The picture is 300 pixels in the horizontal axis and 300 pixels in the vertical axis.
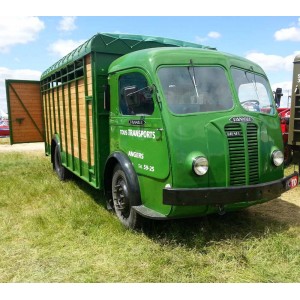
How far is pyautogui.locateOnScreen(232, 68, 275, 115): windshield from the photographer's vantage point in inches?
178

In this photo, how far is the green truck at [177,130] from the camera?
13.0 ft

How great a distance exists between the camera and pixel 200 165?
3881 mm

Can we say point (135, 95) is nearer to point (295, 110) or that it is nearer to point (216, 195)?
point (216, 195)

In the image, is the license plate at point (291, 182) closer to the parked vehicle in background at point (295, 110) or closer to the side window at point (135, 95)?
the side window at point (135, 95)

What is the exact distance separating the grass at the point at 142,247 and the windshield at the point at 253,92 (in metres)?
1.67

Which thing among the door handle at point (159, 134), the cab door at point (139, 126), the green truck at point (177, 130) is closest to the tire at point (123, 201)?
the green truck at point (177, 130)

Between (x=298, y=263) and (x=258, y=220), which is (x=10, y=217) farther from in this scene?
(x=298, y=263)

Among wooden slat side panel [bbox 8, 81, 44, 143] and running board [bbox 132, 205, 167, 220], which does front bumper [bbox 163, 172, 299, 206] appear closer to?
running board [bbox 132, 205, 167, 220]

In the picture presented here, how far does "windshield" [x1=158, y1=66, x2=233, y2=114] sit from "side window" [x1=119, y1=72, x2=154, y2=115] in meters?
0.28

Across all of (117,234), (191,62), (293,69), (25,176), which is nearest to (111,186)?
(117,234)

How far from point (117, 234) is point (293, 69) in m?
5.59

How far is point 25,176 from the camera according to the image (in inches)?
355

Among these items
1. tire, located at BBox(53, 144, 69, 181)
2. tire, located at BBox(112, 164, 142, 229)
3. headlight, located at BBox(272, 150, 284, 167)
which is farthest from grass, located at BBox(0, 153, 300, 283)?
tire, located at BBox(53, 144, 69, 181)

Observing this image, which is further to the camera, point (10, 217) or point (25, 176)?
point (25, 176)
